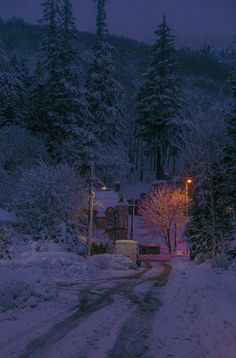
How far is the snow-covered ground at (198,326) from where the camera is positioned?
853cm

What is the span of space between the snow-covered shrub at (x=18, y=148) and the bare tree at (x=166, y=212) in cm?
1752

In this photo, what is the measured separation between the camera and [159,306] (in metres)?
14.6

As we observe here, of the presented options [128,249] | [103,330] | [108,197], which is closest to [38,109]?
[108,197]

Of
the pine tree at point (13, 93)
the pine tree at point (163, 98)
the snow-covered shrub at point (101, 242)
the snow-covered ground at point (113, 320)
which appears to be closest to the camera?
the snow-covered ground at point (113, 320)

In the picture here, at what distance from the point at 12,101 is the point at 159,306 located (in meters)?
43.0

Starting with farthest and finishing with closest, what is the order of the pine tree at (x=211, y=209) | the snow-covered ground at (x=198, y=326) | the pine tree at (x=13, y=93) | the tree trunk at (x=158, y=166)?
the tree trunk at (x=158, y=166), the pine tree at (x=13, y=93), the pine tree at (x=211, y=209), the snow-covered ground at (x=198, y=326)

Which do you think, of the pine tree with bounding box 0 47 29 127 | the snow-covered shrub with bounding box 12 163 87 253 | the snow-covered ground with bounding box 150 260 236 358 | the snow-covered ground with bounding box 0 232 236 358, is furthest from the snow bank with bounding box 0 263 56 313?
the pine tree with bounding box 0 47 29 127

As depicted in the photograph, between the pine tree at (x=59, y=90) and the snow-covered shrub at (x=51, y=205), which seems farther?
the pine tree at (x=59, y=90)

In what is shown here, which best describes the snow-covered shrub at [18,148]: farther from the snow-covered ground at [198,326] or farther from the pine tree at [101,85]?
the snow-covered ground at [198,326]

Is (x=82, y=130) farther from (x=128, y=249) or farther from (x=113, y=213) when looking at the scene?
(x=128, y=249)

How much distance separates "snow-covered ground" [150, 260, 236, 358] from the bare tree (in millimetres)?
45050

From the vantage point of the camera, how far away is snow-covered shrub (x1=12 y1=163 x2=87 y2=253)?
3581cm

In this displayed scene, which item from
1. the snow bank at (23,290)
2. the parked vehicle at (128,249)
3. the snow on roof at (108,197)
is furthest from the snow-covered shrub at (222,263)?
the snow on roof at (108,197)

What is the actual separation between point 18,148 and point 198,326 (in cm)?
4361
